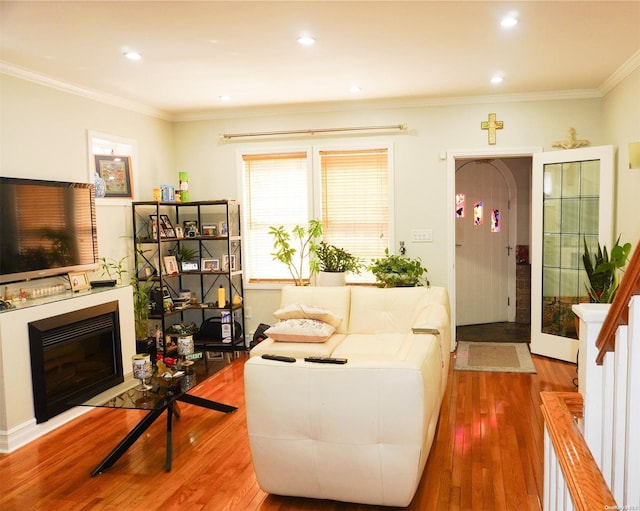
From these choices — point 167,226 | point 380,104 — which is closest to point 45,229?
point 167,226

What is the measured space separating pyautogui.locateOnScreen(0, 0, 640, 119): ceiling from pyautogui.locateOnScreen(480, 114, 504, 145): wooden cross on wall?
0.86 ft

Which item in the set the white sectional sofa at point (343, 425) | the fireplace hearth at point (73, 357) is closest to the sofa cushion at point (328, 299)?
the fireplace hearth at point (73, 357)

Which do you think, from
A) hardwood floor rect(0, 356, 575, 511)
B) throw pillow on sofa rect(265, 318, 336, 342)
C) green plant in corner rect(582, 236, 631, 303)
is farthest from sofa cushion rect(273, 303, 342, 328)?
green plant in corner rect(582, 236, 631, 303)

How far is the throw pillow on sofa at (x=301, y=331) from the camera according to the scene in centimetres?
416

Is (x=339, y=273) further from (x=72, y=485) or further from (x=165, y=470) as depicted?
(x=72, y=485)

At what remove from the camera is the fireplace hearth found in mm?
3695

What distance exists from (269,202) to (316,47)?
8.42 ft

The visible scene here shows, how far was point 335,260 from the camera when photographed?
18.2 ft

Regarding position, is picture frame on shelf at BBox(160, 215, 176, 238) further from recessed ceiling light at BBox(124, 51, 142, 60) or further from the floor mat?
the floor mat

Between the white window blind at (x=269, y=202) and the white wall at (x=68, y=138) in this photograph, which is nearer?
the white wall at (x=68, y=138)

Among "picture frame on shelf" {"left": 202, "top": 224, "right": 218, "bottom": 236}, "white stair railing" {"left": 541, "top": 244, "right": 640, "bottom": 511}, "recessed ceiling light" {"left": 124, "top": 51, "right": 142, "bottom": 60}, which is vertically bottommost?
"white stair railing" {"left": 541, "top": 244, "right": 640, "bottom": 511}

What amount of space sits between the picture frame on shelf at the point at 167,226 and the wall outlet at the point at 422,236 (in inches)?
99.3

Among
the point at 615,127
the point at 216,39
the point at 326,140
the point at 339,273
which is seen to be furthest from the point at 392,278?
the point at 216,39

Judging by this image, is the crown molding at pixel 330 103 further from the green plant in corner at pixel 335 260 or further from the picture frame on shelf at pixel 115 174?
the green plant in corner at pixel 335 260
